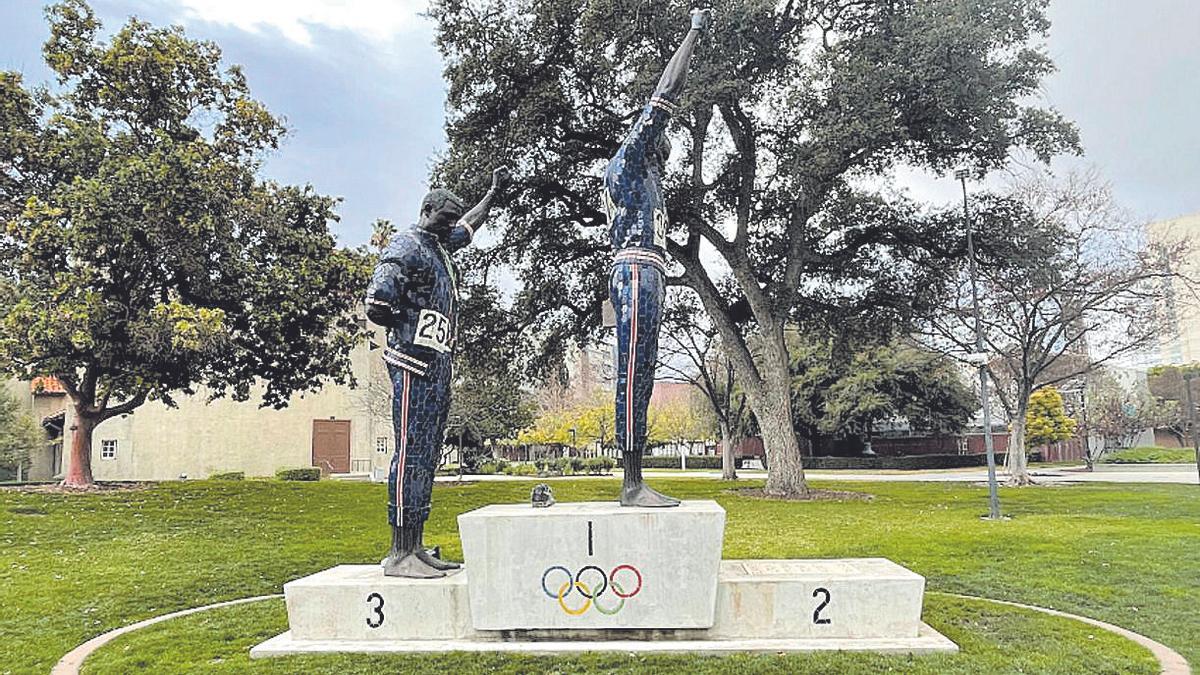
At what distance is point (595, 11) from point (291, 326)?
843cm

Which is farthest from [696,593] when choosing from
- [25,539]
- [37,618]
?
[25,539]

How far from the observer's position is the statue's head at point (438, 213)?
6105 mm

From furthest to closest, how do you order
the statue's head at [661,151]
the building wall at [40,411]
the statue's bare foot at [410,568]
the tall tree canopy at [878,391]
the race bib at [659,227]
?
1. the tall tree canopy at [878,391]
2. the building wall at [40,411]
3. the statue's head at [661,151]
4. the race bib at [659,227]
5. the statue's bare foot at [410,568]

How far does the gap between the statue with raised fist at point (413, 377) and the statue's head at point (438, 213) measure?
0.16m

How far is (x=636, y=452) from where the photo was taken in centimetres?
583

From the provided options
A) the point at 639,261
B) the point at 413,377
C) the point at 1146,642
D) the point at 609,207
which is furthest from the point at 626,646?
the point at 1146,642

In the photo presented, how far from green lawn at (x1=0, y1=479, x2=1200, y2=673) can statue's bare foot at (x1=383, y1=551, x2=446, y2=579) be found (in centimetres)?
65

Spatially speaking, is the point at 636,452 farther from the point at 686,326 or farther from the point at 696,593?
the point at 686,326

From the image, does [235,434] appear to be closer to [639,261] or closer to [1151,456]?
[639,261]

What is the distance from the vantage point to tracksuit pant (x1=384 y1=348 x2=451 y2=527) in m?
5.78

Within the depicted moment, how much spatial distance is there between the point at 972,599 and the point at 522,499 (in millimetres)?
12492

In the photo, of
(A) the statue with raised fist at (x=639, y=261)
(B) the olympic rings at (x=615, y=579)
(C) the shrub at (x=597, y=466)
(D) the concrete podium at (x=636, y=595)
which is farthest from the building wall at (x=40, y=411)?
(B) the olympic rings at (x=615, y=579)

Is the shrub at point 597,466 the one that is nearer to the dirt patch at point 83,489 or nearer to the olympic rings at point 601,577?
the dirt patch at point 83,489

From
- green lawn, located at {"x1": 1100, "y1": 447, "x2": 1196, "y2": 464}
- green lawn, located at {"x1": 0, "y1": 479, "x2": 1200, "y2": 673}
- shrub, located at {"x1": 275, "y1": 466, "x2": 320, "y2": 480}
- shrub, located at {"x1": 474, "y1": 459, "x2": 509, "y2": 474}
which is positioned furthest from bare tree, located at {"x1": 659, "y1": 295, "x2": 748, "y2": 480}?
green lawn, located at {"x1": 1100, "y1": 447, "x2": 1196, "y2": 464}
